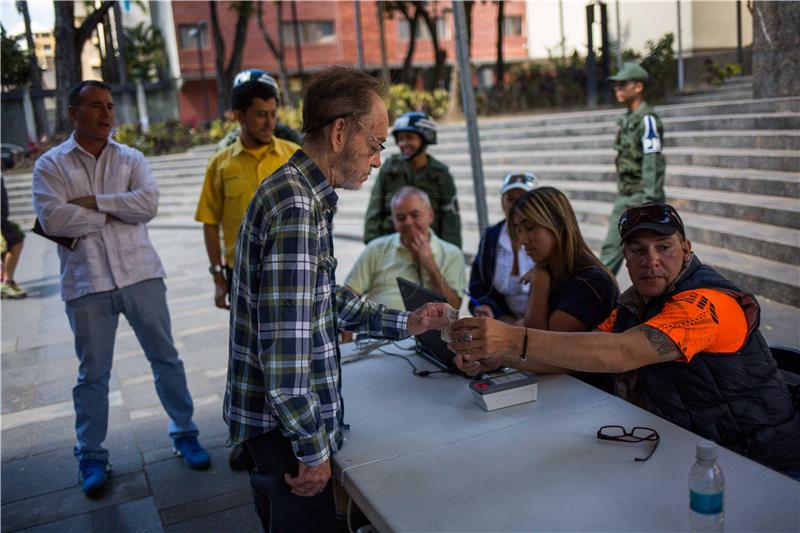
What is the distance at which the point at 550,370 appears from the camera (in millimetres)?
2492

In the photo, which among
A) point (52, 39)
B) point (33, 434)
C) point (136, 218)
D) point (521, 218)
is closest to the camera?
point (521, 218)

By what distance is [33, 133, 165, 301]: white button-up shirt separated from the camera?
3330 mm

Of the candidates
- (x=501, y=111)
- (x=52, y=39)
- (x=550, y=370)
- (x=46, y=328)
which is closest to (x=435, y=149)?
(x=501, y=111)

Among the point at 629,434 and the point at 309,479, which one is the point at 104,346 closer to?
the point at 309,479

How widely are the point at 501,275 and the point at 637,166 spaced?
246 cm

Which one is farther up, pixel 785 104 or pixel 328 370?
pixel 785 104

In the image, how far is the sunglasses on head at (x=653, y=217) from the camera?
2.21 metres

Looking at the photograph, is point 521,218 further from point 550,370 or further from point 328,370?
point 328,370

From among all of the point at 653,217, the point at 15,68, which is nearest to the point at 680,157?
the point at 653,217

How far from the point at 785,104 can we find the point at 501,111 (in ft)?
32.1

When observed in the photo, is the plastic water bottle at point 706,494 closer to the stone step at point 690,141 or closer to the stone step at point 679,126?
the stone step at point 690,141

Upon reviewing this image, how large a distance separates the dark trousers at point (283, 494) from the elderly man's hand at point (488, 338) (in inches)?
21.4

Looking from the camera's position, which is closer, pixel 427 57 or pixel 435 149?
pixel 435 149

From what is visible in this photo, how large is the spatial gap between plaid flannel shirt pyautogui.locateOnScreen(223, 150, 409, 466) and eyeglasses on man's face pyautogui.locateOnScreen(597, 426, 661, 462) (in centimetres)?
71
